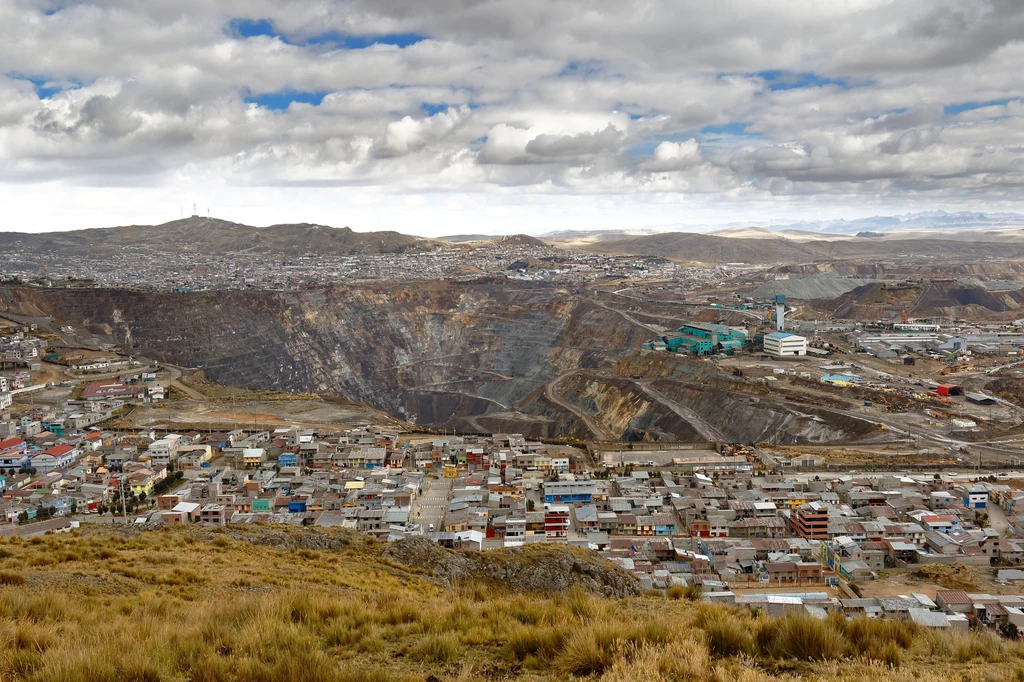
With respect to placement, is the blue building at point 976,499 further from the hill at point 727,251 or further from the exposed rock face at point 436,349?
the hill at point 727,251

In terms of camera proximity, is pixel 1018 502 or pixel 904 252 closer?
pixel 1018 502

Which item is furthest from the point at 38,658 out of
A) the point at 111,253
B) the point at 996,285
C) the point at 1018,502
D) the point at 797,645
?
the point at 111,253

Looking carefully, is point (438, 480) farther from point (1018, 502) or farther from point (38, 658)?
point (38, 658)

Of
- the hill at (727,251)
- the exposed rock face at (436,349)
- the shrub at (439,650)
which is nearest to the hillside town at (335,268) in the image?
the exposed rock face at (436,349)

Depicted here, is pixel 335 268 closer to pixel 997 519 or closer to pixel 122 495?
pixel 122 495

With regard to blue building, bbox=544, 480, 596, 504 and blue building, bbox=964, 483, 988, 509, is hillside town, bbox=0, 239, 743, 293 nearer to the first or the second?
blue building, bbox=544, 480, 596, 504

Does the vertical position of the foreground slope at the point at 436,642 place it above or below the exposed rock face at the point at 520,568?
above

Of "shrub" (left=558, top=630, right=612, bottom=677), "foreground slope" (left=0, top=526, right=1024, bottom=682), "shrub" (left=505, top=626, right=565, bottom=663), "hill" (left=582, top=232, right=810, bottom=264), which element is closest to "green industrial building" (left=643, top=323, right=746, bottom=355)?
"foreground slope" (left=0, top=526, right=1024, bottom=682)
